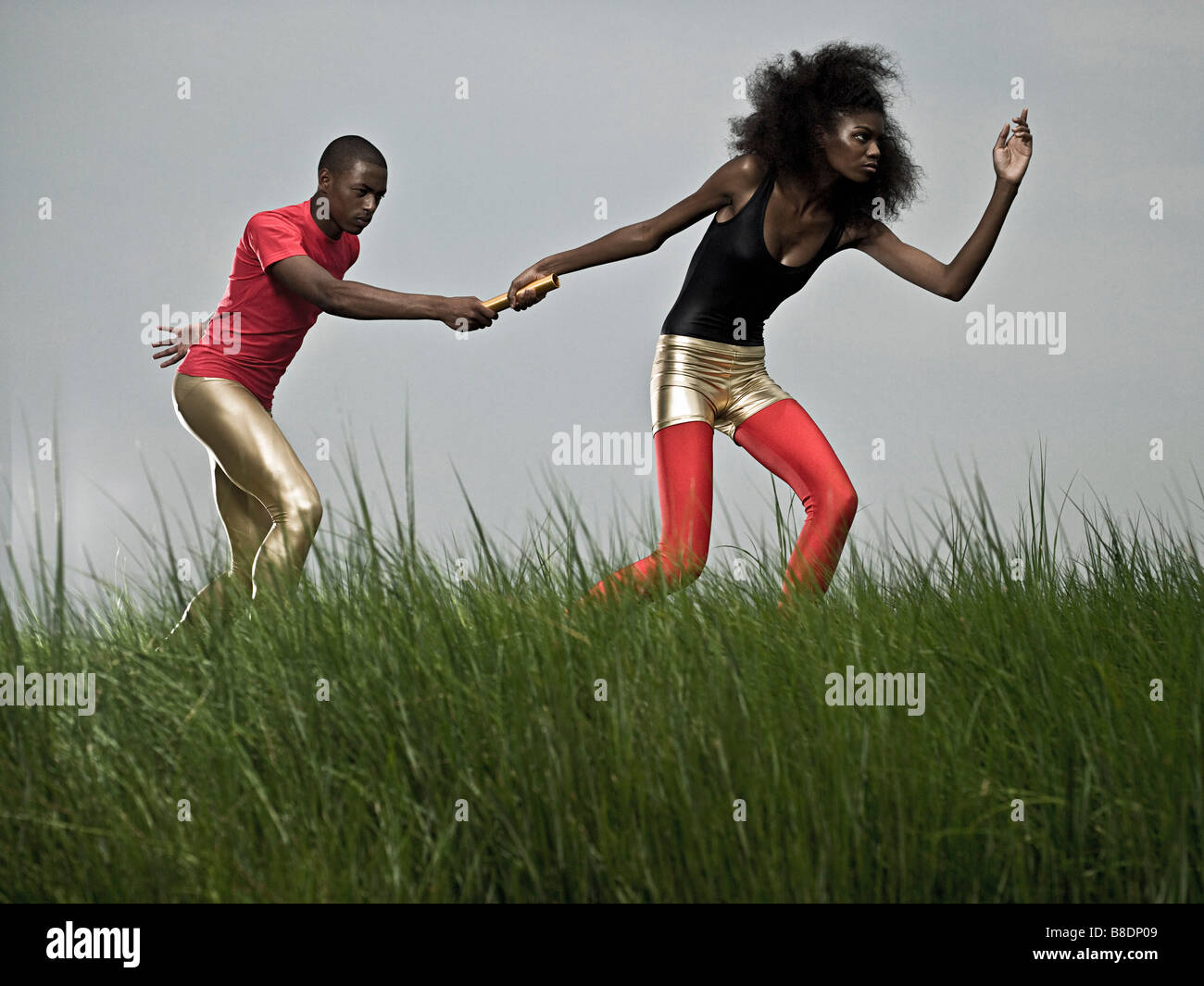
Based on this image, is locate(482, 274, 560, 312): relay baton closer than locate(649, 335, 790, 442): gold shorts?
Yes

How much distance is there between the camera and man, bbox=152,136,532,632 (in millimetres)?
4148

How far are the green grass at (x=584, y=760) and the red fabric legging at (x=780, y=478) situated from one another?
0.63 meters

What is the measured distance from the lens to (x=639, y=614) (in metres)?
3.41

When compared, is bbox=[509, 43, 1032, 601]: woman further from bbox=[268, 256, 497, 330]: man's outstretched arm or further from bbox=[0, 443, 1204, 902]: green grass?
bbox=[0, 443, 1204, 902]: green grass

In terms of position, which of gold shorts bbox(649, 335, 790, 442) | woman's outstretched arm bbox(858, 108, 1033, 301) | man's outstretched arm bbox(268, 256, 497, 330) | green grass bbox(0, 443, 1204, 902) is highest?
woman's outstretched arm bbox(858, 108, 1033, 301)

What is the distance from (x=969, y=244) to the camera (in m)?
4.43

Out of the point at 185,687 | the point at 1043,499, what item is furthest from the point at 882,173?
Answer: the point at 185,687

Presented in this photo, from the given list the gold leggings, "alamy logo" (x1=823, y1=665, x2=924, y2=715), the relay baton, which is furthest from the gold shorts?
"alamy logo" (x1=823, y1=665, x2=924, y2=715)

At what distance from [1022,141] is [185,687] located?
3.48 m

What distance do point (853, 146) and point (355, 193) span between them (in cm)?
190

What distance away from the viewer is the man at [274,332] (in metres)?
4.15

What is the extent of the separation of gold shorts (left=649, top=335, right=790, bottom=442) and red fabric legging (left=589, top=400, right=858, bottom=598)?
0.04 metres

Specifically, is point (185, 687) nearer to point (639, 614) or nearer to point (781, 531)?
point (639, 614)

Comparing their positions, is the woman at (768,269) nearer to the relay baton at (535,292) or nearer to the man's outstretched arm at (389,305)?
the relay baton at (535,292)
